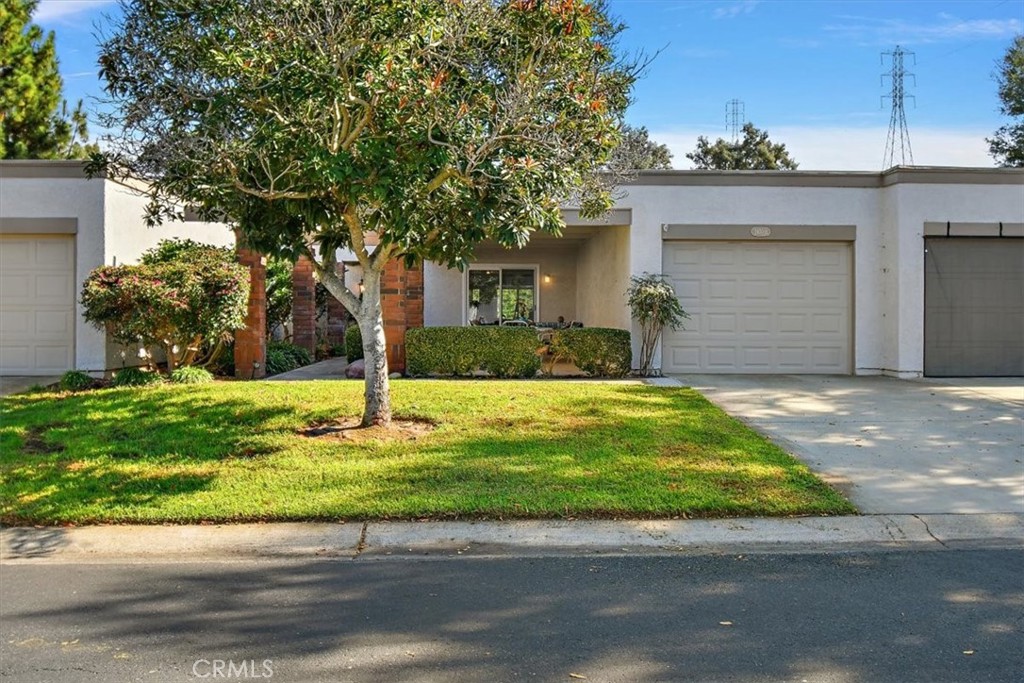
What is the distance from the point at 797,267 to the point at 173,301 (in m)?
10.7

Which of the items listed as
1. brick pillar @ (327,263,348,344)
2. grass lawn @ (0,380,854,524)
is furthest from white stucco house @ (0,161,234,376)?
brick pillar @ (327,263,348,344)

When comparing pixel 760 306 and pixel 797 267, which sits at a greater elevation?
pixel 797 267

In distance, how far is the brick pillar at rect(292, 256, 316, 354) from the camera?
1829 cm

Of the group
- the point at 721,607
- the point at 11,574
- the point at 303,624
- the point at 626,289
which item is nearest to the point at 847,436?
the point at 721,607

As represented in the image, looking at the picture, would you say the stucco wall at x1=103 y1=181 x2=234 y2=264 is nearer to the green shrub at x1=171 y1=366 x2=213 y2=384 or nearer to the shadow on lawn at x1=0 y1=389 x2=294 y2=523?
the green shrub at x1=171 y1=366 x2=213 y2=384

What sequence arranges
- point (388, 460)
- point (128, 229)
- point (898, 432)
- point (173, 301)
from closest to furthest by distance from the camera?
point (388, 460) → point (898, 432) → point (173, 301) → point (128, 229)

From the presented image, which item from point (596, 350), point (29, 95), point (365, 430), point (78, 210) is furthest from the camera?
point (29, 95)

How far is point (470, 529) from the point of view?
601 centimetres

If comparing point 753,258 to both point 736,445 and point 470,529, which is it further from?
point 470,529

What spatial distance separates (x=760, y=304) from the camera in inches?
558

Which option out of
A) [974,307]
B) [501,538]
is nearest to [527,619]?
[501,538]

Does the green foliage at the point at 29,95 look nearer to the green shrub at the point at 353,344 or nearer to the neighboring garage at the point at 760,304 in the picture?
the green shrub at the point at 353,344

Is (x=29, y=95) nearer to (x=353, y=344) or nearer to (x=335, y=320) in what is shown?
(x=335, y=320)

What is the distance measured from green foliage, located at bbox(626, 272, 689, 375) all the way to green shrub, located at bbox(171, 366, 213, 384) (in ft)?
23.7
